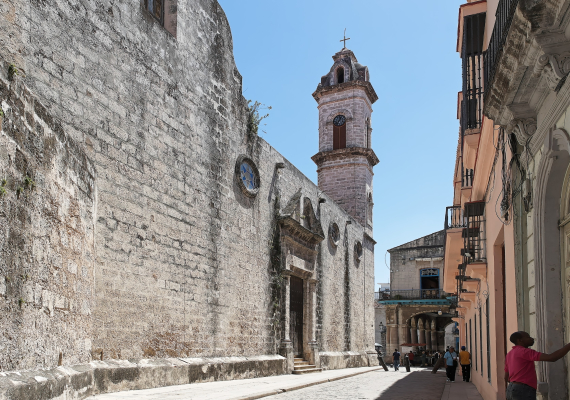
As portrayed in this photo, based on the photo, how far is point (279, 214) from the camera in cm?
1520

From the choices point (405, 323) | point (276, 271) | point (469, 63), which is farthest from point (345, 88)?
point (469, 63)

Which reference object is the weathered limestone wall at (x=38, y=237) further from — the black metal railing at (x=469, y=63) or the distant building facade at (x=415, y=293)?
the distant building facade at (x=415, y=293)

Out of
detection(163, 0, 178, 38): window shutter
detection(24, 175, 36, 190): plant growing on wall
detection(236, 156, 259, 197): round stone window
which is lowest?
detection(24, 175, 36, 190): plant growing on wall

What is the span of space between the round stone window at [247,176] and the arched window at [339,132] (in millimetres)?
12741

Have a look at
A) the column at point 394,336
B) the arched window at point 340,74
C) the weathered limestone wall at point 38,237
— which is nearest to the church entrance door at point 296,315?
the weathered limestone wall at point 38,237

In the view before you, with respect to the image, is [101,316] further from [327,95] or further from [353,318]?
[327,95]

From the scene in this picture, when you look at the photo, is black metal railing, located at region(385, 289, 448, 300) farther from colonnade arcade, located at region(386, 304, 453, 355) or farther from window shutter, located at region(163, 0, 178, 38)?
window shutter, located at region(163, 0, 178, 38)

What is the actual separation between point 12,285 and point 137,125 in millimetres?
5329

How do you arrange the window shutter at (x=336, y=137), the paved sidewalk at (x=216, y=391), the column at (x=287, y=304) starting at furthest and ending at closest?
the window shutter at (x=336, y=137)
the column at (x=287, y=304)
the paved sidewalk at (x=216, y=391)

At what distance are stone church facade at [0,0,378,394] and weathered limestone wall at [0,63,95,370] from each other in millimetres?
20

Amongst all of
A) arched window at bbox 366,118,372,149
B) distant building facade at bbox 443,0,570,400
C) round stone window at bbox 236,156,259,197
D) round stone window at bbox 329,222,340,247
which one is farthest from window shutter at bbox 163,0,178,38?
arched window at bbox 366,118,372,149

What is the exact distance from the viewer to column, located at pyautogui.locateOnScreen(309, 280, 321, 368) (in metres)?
16.7

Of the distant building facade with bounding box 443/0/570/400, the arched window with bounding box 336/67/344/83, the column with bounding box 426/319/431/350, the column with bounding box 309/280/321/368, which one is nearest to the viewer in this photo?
the distant building facade with bounding box 443/0/570/400

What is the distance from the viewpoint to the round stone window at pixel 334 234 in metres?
19.9
